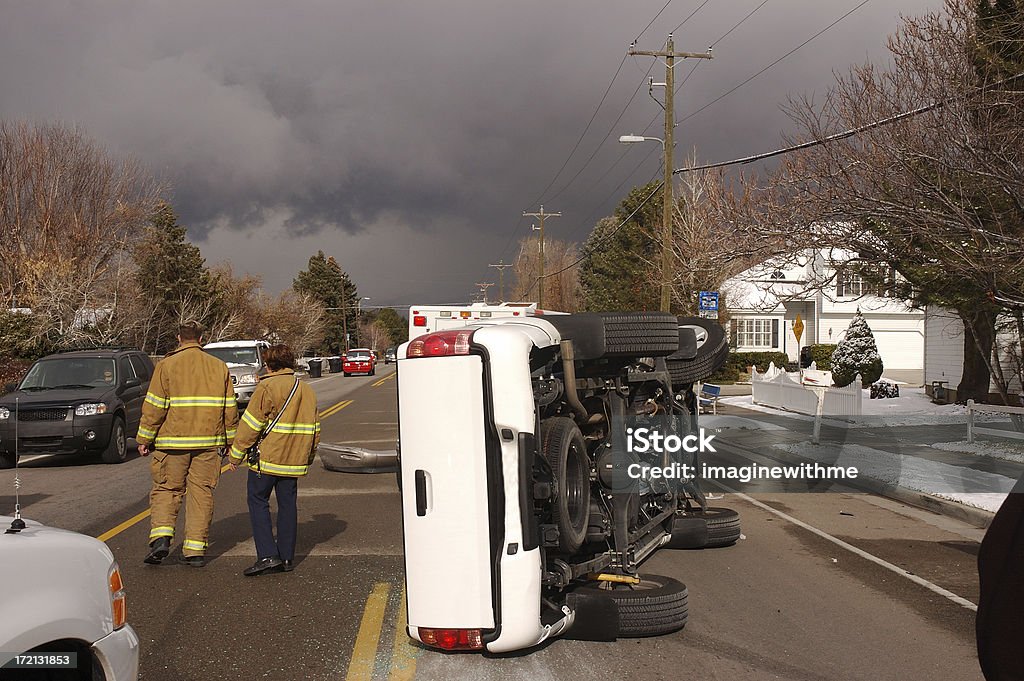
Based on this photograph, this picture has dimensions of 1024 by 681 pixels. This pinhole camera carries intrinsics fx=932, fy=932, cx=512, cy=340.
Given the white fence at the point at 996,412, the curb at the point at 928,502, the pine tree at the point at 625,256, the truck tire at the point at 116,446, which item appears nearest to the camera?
the curb at the point at 928,502

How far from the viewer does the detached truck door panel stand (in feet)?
16.0

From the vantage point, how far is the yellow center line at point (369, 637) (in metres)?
5.33

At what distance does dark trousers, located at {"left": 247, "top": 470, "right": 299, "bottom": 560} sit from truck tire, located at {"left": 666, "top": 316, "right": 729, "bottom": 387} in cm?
333

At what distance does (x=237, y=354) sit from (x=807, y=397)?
14742 millimetres

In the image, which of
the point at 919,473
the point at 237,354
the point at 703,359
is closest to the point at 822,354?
the point at 237,354

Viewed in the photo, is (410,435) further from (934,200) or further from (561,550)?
(934,200)

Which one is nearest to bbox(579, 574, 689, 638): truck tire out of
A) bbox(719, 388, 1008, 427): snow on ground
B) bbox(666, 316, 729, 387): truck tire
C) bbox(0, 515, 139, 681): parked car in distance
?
bbox(666, 316, 729, 387): truck tire

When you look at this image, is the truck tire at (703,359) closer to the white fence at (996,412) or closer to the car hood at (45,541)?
the car hood at (45,541)

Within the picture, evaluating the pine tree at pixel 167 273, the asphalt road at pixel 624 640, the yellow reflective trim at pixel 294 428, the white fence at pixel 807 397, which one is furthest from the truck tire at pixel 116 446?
the pine tree at pixel 167 273

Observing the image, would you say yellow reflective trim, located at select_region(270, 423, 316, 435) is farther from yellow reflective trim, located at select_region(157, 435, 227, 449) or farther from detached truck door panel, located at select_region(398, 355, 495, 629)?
detached truck door panel, located at select_region(398, 355, 495, 629)

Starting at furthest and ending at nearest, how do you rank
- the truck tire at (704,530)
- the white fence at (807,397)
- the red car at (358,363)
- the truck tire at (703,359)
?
the red car at (358,363), the white fence at (807,397), the truck tire at (704,530), the truck tire at (703,359)

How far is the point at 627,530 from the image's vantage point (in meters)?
6.18

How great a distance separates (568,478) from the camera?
18.2ft

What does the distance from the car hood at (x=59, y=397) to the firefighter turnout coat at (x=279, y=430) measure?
8350 mm
